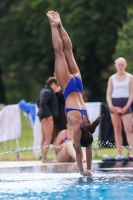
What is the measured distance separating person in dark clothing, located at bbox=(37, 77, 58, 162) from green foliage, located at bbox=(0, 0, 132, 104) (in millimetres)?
23088

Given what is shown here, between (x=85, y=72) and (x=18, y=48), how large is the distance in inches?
207

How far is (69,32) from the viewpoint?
3806 cm

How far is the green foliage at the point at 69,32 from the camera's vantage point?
38000 mm

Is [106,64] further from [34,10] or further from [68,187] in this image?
[68,187]

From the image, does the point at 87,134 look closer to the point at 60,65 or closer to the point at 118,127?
the point at 60,65

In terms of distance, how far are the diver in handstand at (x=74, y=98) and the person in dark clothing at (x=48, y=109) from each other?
3560mm

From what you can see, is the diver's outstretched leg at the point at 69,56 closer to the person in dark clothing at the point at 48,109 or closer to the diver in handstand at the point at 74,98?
the diver in handstand at the point at 74,98

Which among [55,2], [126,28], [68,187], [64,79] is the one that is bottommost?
[68,187]

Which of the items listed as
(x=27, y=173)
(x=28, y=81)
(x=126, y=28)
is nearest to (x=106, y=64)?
(x=28, y=81)

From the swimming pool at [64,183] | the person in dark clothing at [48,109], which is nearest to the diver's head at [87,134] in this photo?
the swimming pool at [64,183]

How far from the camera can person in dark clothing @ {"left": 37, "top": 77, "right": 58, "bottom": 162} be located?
14562mm

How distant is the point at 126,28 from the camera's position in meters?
31.2

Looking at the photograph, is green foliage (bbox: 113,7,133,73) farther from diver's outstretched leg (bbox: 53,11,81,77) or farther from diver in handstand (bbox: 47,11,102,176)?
diver in handstand (bbox: 47,11,102,176)

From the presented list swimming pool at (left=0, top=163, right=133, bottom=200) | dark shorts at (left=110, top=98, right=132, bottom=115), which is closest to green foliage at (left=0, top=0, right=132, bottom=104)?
dark shorts at (left=110, top=98, right=132, bottom=115)
